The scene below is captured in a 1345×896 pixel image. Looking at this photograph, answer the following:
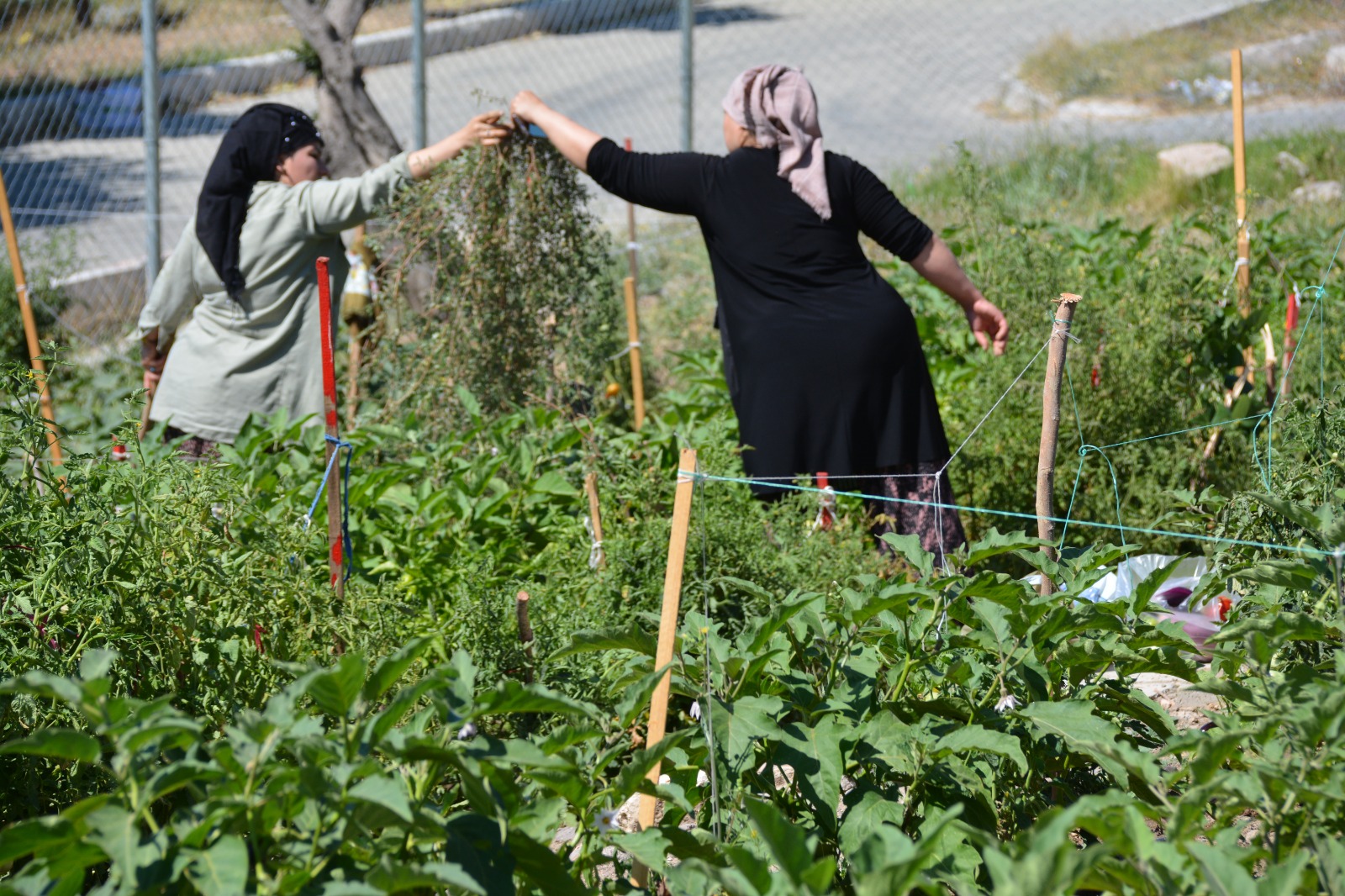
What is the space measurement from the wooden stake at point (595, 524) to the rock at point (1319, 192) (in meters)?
6.23

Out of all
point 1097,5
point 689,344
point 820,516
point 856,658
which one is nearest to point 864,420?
point 820,516

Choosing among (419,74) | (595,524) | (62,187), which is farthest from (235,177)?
(62,187)

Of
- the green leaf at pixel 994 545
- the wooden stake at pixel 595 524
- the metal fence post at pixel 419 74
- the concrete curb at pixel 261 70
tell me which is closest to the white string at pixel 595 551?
the wooden stake at pixel 595 524

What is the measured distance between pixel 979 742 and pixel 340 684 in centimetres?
87

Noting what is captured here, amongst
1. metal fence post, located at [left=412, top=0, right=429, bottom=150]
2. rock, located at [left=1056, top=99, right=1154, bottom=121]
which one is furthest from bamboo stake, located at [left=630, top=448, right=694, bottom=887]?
rock, located at [left=1056, top=99, right=1154, bottom=121]

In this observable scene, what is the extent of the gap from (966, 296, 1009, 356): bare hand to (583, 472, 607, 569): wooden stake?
135 cm

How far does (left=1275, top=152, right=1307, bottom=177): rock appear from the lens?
324 inches

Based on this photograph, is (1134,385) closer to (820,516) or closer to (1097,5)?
(820,516)

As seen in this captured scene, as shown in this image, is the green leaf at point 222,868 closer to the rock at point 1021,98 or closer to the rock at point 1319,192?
the rock at point 1319,192

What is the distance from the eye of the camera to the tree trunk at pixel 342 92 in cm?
578

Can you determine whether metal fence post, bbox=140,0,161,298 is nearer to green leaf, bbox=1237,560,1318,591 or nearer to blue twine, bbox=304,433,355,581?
blue twine, bbox=304,433,355,581

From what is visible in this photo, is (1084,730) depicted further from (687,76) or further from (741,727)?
(687,76)

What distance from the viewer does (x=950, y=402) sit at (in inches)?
170

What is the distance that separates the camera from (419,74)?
5.53 meters
